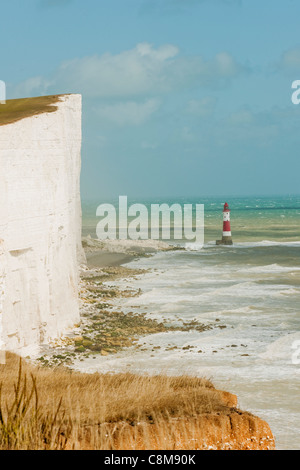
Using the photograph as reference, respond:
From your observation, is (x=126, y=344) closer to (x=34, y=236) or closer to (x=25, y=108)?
(x=34, y=236)

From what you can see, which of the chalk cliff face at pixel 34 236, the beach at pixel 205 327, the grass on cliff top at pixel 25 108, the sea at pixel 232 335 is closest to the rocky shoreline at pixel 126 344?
the beach at pixel 205 327

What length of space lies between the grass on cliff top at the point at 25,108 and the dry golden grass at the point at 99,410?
530 cm

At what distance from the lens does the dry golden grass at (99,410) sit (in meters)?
3.86

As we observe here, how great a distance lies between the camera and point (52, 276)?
1031cm

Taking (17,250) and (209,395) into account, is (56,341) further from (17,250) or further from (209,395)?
(209,395)

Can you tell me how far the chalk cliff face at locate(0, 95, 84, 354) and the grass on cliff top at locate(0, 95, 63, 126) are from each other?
16 centimetres

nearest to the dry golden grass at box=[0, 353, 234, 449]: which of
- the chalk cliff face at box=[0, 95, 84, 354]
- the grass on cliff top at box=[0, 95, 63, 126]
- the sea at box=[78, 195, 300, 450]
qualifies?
the sea at box=[78, 195, 300, 450]

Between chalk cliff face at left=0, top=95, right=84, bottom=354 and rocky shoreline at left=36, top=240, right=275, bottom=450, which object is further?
chalk cliff face at left=0, top=95, right=84, bottom=354

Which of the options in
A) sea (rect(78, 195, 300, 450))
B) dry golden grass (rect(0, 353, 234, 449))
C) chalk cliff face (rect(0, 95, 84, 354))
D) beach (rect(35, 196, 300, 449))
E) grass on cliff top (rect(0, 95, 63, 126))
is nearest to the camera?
dry golden grass (rect(0, 353, 234, 449))

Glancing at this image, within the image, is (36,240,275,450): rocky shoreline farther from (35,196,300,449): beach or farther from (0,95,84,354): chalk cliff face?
(0,95,84,354): chalk cliff face

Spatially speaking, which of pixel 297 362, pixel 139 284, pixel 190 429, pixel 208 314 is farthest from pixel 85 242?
pixel 190 429

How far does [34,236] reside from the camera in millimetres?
9617

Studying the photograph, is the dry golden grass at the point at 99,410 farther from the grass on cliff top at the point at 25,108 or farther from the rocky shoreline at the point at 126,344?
the grass on cliff top at the point at 25,108

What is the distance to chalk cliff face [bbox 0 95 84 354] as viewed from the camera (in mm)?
9023
